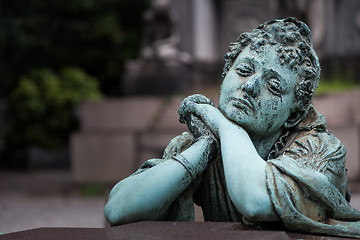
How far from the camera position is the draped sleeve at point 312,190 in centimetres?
218

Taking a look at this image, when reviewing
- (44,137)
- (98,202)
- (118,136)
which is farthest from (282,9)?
(44,137)

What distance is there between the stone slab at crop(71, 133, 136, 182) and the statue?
6.84 meters

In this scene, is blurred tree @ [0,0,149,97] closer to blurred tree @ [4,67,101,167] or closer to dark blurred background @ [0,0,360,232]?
dark blurred background @ [0,0,360,232]

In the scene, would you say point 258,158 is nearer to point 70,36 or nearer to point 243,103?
point 243,103

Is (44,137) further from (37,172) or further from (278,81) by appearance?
(278,81)

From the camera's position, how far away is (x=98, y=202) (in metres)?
8.85

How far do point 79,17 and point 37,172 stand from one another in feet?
19.2

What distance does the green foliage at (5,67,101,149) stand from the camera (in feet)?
52.6

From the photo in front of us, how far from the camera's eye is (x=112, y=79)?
19906 mm

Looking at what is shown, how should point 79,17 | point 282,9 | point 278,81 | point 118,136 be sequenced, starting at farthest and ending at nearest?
point 79,17
point 282,9
point 118,136
point 278,81

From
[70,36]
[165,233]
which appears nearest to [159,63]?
[70,36]

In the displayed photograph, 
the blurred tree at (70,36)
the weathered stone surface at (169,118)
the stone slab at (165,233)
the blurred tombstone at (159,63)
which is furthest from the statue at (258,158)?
the blurred tree at (70,36)

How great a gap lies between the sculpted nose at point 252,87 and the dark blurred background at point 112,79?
16.5 feet

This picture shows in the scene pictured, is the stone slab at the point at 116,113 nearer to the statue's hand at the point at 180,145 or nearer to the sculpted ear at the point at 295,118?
the statue's hand at the point at 180,145
